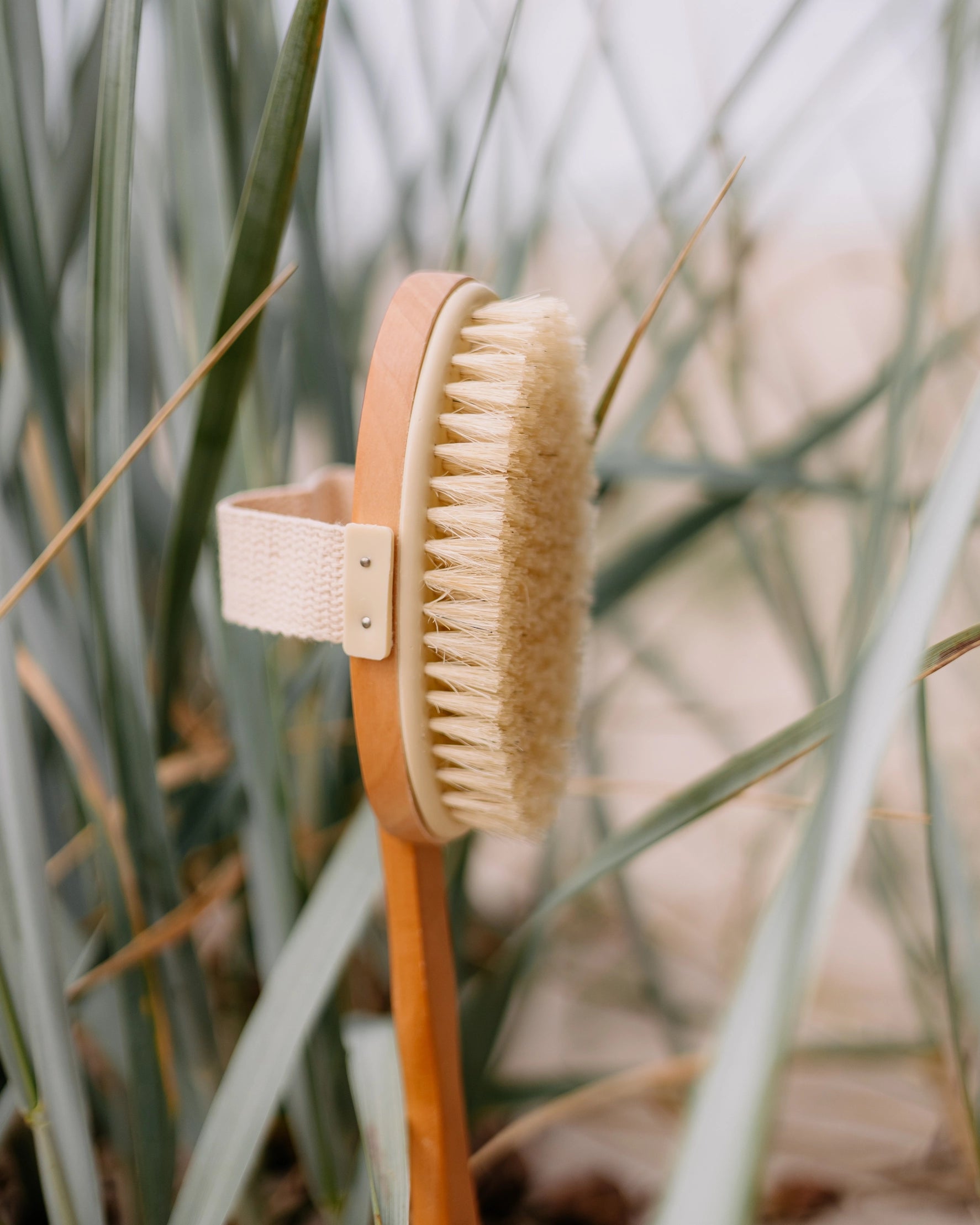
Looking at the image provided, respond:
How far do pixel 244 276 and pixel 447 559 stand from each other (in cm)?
11

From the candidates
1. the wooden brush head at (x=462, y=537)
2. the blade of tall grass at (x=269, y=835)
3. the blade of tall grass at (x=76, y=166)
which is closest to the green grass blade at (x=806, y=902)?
the wooden brush head at (x=462, y=537)

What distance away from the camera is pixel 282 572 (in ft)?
0.77

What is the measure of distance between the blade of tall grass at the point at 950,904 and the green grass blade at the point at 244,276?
0.23 metres

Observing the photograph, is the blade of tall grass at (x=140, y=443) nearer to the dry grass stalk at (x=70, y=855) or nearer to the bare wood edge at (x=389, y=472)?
the bare wood edge at (x=389, y=472)

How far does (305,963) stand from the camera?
0.84 feet

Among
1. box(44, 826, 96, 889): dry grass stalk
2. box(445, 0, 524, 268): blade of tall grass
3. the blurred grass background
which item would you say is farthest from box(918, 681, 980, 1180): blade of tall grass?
box(44, 826, 96, 889): dry grass stalk

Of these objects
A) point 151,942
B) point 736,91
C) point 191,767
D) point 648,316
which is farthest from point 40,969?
point 736,91

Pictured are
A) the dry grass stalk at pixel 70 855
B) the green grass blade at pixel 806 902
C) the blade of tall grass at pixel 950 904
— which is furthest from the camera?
the dry grass stalk at pixel 70 855

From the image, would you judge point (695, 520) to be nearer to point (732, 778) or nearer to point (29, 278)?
point (732, 778)

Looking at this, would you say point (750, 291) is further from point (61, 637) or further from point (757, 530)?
point (61, 637)

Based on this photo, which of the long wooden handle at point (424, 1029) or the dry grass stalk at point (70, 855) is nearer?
the long wooden handle at point (424, 1029)

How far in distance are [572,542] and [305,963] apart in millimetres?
165

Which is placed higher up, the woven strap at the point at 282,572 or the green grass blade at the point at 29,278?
the green grass blade at the point at 29,278

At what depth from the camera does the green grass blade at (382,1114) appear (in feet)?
0.67
